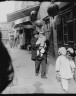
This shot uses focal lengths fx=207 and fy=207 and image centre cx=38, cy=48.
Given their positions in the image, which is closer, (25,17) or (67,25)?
(67,25)

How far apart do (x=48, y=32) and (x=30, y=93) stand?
8530 mm

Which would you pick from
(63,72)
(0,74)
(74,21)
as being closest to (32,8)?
(74,21)

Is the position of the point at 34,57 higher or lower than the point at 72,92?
higher

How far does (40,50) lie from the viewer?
24.8ft

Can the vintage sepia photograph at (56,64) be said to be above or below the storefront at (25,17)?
below

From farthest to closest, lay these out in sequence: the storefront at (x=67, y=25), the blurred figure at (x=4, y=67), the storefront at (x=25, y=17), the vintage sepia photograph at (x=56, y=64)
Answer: the storefront at (x=25, y=17) < the storefront at (x=67, y=25) < the vintage sepia photograph at (x=56, y=64) < the blurred figure at (x=4, y=67)

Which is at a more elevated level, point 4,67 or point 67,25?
point 67,25

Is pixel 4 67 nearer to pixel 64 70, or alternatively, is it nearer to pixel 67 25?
pixel 64 70

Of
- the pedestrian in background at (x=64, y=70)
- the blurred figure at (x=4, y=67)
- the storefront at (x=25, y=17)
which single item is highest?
the storefront at (x=25, y=17)

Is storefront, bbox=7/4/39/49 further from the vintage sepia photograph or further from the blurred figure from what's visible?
the blurred figure

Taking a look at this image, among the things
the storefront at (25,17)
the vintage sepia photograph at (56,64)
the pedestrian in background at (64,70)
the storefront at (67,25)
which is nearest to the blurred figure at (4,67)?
the vintage sepia photograph at (56,64)

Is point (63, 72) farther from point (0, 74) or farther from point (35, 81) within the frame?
point (0, 74)

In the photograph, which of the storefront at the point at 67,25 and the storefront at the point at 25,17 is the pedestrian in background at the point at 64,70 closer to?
the storefront at the point at 67,25

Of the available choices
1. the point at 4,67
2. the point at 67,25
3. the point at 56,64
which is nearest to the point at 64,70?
the point at 56,64
